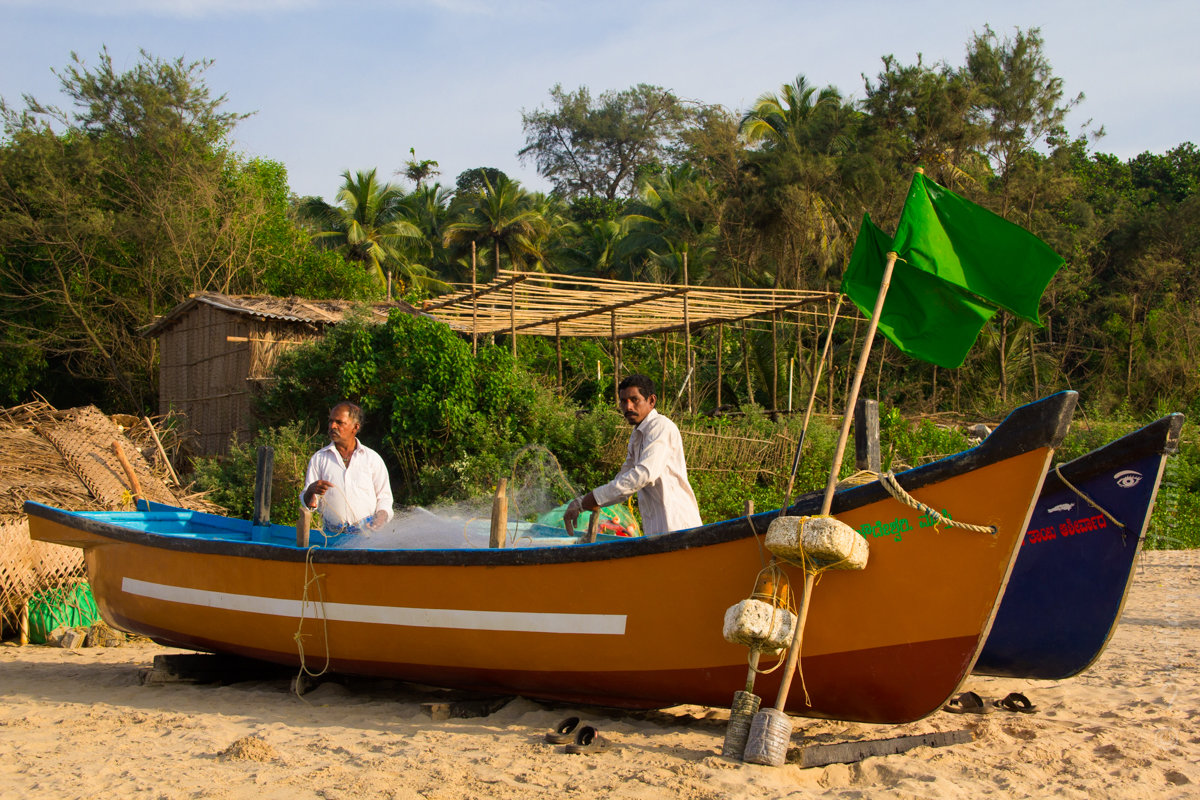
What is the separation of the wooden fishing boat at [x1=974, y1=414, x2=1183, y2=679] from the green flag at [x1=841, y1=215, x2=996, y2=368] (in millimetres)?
980

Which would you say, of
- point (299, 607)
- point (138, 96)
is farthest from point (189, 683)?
point (138, 96)

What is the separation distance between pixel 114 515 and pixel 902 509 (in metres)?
5.82

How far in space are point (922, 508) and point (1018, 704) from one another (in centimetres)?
195

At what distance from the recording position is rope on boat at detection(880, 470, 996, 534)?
12.8ft

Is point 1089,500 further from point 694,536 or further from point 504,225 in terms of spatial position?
point 504,225

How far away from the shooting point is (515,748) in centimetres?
449

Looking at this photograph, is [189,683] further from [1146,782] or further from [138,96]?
[138,96]

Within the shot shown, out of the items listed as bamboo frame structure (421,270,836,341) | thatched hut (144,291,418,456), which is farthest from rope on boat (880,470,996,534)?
thatched hut (144,291,418,456)

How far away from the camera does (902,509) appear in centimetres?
409

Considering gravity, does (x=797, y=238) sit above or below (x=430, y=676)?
above

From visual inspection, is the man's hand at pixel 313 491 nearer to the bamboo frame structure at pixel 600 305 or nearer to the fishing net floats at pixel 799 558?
the fishing net floats at pixel 799 558

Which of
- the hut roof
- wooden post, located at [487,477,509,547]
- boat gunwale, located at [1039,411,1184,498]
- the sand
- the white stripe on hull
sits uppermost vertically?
the hut roof

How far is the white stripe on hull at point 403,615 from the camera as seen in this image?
15.5 ft

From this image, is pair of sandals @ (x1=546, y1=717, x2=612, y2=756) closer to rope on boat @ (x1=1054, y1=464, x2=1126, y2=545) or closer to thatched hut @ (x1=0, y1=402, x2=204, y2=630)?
rope on boat @ (x1=1054, y1=464, x2=1126, y2=545)
